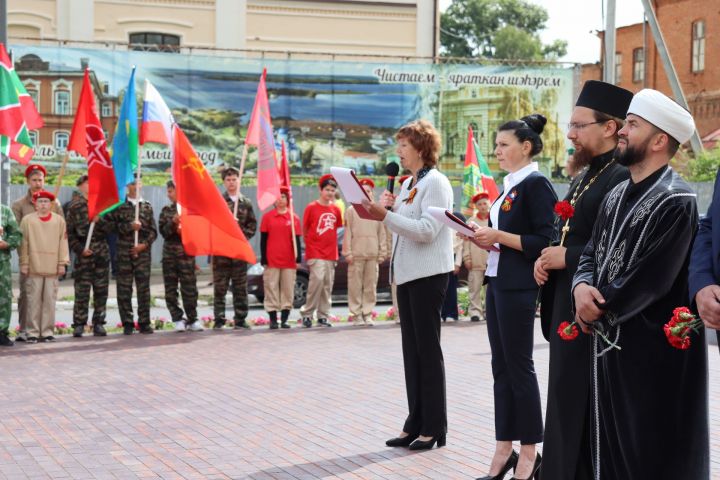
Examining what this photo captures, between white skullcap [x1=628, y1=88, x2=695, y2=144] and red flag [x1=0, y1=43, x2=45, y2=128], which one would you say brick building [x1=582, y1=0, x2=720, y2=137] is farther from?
white skullcap [x1=628, y1=88, x2=695, y2=144]

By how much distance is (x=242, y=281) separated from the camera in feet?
53.2

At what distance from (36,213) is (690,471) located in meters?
11.3

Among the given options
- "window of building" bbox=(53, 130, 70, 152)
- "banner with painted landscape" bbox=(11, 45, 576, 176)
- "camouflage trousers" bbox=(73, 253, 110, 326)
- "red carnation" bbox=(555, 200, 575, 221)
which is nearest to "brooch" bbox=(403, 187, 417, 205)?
"red carnation" bbox=(555, 200, 575, 221)

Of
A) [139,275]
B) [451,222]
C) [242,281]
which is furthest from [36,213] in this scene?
[451,222]

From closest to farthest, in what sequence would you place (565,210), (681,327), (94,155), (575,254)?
(681,327) < (565,210) < (575,254) < (94,155)

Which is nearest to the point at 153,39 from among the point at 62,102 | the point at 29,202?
the point at 62,102

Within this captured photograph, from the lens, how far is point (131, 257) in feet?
50.4

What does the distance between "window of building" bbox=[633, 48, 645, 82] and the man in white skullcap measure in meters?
47.6

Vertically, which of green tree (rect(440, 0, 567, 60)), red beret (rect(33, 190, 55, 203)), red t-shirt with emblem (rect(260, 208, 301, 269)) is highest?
green tree (rect(440, 0, 567, 60))

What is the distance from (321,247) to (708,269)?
494 inches

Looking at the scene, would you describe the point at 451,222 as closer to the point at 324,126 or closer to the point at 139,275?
the point at 139,275

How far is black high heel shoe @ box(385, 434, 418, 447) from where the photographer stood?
26.3 ft

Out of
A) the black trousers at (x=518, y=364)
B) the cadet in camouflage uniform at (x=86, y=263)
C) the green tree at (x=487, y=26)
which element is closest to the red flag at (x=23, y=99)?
the cadet in camouflage uniform at (x=86, y=263)

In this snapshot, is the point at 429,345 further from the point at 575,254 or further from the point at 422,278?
the point at 575,254
